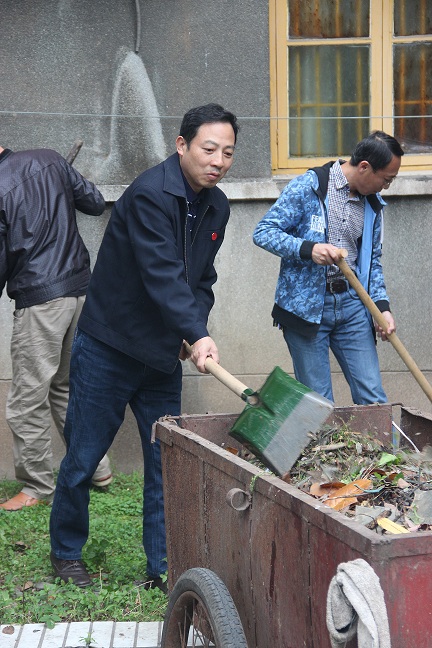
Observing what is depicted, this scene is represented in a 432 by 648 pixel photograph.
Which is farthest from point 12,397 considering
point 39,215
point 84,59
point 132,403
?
point 84,59

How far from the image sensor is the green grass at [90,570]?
4531 millimetres

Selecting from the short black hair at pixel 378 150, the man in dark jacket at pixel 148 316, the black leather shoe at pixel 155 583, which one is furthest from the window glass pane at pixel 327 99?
the black leather shoe at pixel 155 583

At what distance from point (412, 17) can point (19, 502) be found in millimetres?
4078

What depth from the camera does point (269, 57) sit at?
6.63m

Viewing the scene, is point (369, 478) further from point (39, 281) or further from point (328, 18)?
point (328, 18)

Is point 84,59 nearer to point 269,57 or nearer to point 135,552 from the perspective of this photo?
point 269,57

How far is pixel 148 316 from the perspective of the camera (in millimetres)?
4402

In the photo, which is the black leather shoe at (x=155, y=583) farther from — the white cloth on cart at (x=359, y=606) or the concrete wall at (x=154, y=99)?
the white cloth on cart at (x=359, y=606)

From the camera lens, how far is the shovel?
3.38m

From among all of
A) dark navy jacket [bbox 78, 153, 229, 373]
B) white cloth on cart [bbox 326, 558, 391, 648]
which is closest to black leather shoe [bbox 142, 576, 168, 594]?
dark navy jacket [bbox 78, 153, 229, 373]

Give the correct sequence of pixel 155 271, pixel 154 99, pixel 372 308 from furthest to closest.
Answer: pixel 154 99 → pixel 372 308 → pixel 155 271

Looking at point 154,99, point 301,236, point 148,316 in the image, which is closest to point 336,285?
point 301,236

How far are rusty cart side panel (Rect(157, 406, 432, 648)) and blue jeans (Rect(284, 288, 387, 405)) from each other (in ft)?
4.17

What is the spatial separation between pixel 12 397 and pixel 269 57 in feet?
9.09
